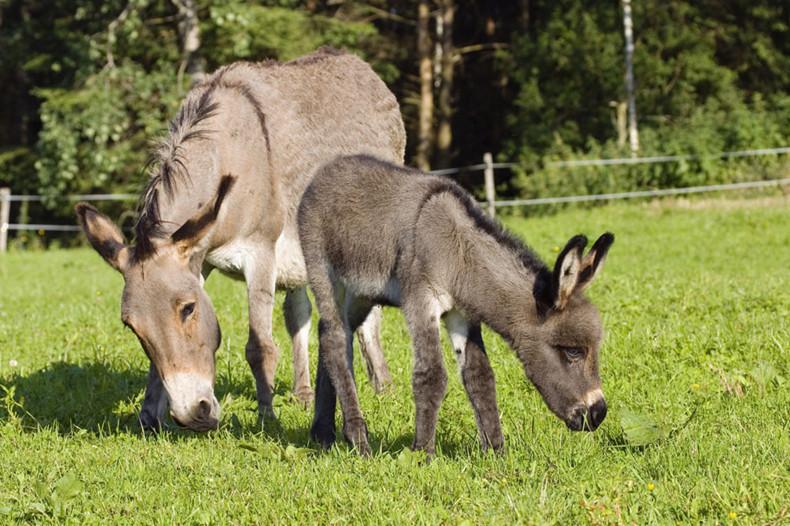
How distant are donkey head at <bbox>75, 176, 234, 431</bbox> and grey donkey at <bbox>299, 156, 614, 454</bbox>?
63 centimetres

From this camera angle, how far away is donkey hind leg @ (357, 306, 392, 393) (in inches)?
275

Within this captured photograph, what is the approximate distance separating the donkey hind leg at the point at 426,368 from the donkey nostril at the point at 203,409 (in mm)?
1091

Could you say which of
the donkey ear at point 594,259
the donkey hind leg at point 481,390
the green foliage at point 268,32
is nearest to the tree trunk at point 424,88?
the green foliage at point 268,32

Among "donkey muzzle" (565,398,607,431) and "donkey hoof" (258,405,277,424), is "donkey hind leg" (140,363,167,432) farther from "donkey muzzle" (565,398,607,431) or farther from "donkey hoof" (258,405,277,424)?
"donkey muzzle" (565,398,607,431)

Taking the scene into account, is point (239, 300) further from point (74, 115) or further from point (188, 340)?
point (74, 115)

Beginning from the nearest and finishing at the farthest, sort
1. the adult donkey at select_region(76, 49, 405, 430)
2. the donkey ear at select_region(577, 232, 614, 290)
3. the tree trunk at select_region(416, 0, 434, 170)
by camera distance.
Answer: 1. the donkey ear at select_region(577, 232, 614, 290)
2. the adult donkey at select_region(76, 49, 405, 430)
3. the tree trunk at select_region(416, 0, 434, 170)

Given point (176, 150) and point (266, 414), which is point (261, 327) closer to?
point (266, 414)

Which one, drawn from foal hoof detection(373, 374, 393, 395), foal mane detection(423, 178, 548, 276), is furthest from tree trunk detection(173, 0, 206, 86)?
foal mane detection(423, 178, 548, 276)

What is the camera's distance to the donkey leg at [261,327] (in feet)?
21.1

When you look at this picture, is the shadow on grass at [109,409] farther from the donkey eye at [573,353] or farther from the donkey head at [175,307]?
the donkey eye at [573,353]

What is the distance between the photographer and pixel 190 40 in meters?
23.9

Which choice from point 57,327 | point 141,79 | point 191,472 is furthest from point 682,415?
point 141,79

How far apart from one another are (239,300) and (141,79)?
13851 mm

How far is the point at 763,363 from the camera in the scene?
618cm
